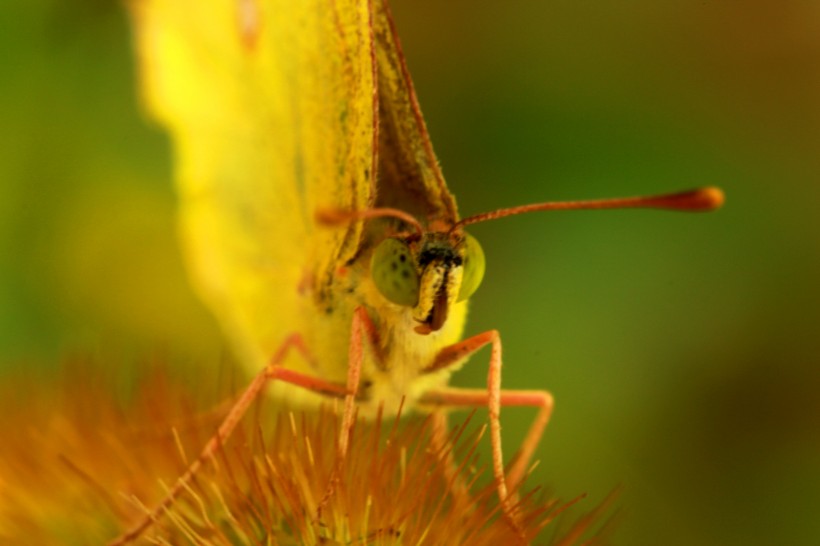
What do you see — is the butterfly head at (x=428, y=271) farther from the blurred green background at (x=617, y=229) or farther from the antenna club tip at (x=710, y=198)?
the blurred green background at (x=617, y=229)

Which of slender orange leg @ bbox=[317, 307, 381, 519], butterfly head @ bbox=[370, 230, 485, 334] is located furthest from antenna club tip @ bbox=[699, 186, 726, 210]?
slender orange leg @ bbox=[317, 307, 381, 519]

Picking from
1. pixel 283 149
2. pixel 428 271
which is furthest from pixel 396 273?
pixel 283 149

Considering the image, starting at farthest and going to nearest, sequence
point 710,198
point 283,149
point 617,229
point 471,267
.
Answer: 1. point 617,229
2. point 283,149
3. point 471,267
4. point 710,198

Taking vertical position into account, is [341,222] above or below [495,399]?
above

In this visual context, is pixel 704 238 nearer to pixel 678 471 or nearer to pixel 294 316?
pixel 678 471

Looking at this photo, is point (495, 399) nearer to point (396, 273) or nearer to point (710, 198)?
point (396, 273)

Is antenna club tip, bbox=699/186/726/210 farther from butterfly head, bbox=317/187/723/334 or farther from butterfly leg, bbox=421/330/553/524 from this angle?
butterfly leg, bbox=421/330/553/524

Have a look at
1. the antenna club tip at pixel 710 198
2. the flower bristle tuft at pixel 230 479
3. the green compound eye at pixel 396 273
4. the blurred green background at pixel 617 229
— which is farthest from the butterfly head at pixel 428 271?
the blurred green background at pixel 617 229

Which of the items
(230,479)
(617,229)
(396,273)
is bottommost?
(230,479)
